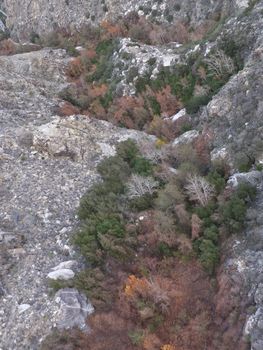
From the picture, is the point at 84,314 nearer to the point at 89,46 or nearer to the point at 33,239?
the point at 33,239

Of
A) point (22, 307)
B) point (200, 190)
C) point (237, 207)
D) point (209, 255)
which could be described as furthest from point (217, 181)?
point (22, 307)

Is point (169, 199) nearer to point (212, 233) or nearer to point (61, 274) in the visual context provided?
point (212, 233)

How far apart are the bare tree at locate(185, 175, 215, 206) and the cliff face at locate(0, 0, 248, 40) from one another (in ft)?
44.6

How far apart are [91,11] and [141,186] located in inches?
943

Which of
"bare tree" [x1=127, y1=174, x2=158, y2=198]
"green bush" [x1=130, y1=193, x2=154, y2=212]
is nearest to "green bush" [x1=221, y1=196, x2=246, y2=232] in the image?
"green bush" [x1=130, y1=193, x2=154, y2=212]

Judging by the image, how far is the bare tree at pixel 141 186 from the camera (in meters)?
16.0

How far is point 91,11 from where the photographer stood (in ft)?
116

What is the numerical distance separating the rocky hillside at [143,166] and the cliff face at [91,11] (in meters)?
0.15

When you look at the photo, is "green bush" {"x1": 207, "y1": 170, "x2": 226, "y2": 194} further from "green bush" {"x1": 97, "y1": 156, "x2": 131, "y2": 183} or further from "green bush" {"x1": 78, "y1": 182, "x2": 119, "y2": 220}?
"green bush" {"x1": 97, "y1": 156, "x2": 131, "y2": 183}

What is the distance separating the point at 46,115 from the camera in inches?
940

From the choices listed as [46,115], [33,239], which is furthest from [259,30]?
[33,239]

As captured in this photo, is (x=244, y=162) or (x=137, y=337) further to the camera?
(x=244, y=162)

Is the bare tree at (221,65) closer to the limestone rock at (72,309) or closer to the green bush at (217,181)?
the green bush at (217,181)

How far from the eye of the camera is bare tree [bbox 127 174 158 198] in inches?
628
